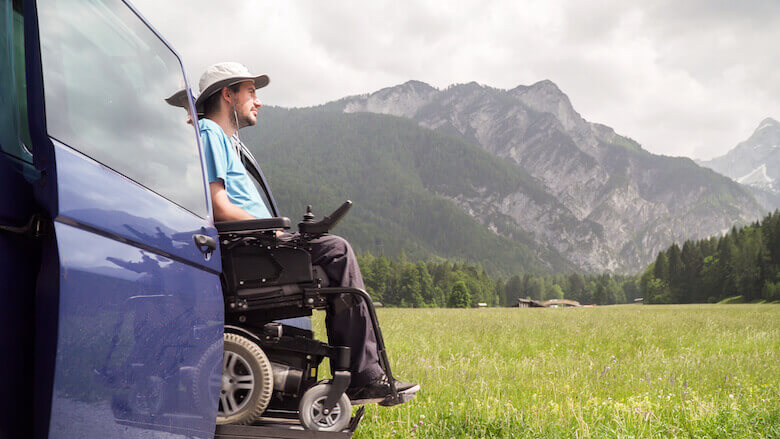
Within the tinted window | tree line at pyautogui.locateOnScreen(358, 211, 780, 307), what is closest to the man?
the tinted window

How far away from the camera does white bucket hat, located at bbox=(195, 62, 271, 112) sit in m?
3.78

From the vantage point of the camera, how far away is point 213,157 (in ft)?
11.0

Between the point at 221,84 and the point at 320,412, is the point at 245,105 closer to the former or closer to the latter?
the point at 221,84

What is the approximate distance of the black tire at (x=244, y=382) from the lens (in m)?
2.96

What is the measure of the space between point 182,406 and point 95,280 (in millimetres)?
751

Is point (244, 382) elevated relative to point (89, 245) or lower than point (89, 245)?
lower

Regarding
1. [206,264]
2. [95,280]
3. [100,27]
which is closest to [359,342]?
[206,264]

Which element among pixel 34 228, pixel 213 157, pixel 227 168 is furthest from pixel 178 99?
pixel 34 228

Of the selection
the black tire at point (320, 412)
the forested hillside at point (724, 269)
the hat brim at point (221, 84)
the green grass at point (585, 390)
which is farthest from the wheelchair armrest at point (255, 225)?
the forested hillside at point (724, 269)

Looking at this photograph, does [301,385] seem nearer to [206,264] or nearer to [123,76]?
[206,264]

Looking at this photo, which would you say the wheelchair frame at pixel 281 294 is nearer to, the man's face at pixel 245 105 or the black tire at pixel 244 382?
the black tire at pixel 244 382

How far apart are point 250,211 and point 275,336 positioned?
83 centimetres

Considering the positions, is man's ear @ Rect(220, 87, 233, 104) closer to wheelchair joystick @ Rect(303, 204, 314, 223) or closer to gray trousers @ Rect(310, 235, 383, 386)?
wheelchair joystick @ Rect(303, 204, 314, 223)

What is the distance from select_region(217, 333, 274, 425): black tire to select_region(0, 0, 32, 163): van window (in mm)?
1457
